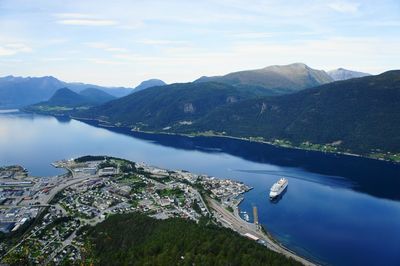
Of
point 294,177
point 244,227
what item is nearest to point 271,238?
point 244,227

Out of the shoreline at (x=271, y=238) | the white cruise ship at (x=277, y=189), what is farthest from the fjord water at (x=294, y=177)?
the white cruise ship at (x=277, y=189)

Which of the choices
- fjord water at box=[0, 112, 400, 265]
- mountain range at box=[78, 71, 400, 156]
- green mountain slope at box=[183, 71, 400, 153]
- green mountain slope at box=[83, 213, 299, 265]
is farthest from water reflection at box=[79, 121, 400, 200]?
green mountain slope at box=[83, 213, 299, 265]

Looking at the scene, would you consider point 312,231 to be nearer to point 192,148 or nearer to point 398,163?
point 398,163

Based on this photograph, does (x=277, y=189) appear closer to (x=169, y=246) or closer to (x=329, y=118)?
(x=169, y=246)

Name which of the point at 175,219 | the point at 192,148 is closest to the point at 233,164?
the point at 192,148

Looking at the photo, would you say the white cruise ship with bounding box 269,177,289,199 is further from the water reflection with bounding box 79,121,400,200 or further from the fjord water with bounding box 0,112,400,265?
the water reflection with bounding box 79,121,400,200
